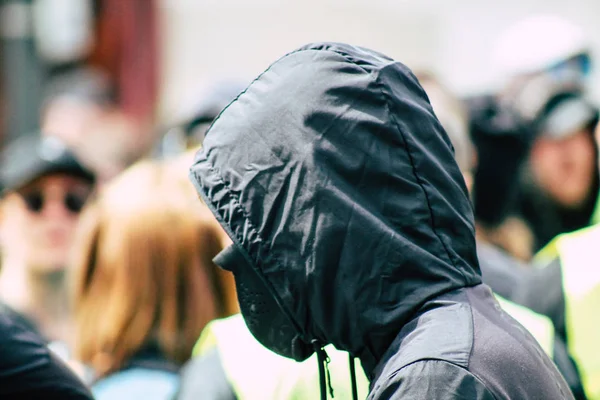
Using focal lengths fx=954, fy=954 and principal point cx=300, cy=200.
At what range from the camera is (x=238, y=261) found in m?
1.68

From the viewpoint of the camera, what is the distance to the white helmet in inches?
199

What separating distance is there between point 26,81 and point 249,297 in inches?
332

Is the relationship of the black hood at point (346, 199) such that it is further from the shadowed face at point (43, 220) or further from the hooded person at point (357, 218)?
the shadowed face at point (43, 220)

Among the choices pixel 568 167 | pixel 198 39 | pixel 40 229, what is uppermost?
pixel 568 167

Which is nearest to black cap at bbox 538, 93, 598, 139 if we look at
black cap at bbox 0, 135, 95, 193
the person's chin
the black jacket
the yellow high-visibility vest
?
the black jacket

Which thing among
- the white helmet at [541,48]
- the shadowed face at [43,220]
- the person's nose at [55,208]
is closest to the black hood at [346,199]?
the shadowed face at [43,220]

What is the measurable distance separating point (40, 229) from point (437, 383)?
8.81ft

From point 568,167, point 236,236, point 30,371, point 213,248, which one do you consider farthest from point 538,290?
point 568,167

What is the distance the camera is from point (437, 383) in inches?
53.8

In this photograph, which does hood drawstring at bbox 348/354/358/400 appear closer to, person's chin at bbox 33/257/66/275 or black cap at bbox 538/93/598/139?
person's chin at bbox 33/257/66/275

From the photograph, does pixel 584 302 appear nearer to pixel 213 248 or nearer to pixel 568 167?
pixel 213 248

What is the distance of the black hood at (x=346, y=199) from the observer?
1.53 metres

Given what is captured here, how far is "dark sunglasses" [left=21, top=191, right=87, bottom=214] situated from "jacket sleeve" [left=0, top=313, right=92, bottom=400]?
1.93 meters

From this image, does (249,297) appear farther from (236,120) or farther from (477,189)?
(477,189)
